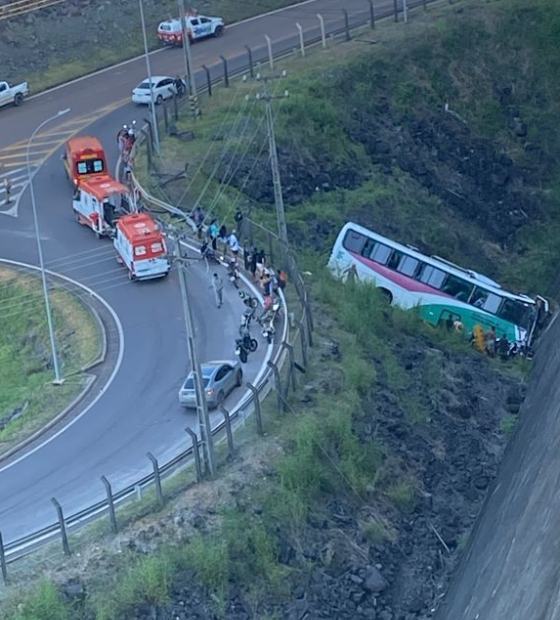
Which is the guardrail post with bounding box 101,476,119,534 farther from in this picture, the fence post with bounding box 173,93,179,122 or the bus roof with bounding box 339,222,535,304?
the fence post with bounding box 173,93,179,122

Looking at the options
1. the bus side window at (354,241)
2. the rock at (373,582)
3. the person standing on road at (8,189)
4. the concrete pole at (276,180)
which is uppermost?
the concrete pole at (276,180)

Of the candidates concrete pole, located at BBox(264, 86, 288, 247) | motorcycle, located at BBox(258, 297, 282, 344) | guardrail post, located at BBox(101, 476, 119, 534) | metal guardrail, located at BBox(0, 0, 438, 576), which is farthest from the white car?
guardrail post, located at BBox(101, 476, 119, 534)

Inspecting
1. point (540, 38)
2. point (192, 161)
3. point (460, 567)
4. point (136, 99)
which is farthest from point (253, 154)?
point (460, 567)

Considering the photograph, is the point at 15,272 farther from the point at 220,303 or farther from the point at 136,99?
the point at 136,99

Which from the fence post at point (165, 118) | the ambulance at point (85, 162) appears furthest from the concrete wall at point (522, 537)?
the fence post at point (165, 118)

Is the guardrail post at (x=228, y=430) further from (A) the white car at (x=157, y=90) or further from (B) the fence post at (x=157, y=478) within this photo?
(A) the white car at (x=157, y=90)

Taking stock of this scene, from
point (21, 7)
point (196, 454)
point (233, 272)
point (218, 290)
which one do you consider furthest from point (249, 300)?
point (21, 7)

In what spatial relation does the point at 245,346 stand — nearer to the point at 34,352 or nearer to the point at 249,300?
the point at 249,300
